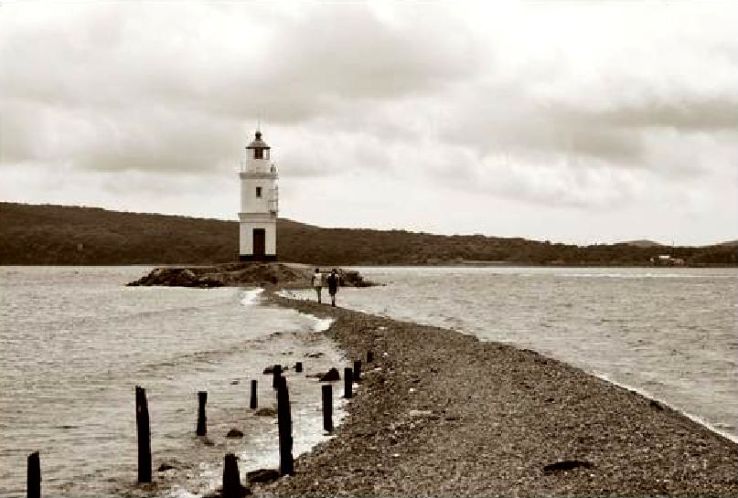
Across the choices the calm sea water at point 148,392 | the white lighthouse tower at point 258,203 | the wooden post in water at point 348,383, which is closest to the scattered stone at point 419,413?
the calm sea water at point 148,392

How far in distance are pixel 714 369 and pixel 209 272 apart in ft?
241

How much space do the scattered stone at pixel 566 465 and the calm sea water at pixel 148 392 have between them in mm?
4664

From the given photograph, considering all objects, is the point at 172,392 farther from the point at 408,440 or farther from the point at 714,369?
the point at 714,369

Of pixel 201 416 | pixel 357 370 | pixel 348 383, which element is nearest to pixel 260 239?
pixel 357 370

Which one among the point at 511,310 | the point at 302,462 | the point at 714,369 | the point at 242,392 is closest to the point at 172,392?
the point at 242,392

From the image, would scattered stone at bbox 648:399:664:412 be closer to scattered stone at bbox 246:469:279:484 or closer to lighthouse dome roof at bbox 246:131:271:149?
scattered stone at bbox 246:469:279:484

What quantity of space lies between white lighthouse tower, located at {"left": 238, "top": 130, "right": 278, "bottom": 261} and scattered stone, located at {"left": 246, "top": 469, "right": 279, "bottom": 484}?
73.5m

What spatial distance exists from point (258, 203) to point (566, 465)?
247 ft

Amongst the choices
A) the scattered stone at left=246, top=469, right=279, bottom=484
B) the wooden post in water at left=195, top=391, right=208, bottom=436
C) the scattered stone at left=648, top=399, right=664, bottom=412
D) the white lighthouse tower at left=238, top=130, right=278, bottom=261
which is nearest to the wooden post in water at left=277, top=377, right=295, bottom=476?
the scattered stone at left=246, top=469, right=279, bottom=484

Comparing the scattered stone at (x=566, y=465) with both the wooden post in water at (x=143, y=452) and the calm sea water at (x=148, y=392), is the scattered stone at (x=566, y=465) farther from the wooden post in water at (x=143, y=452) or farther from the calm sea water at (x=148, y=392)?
the wooden post in water at (x=143, y=452)

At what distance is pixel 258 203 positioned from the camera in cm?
8750

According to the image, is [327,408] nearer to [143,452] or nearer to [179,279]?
[143,452]

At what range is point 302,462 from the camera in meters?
15.3

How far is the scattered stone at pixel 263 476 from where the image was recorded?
1430 centimetres
